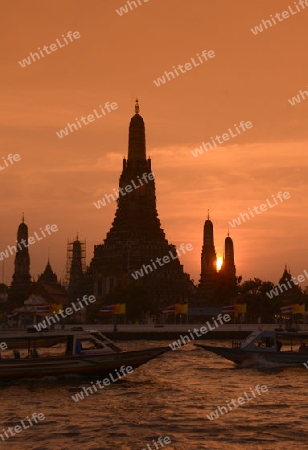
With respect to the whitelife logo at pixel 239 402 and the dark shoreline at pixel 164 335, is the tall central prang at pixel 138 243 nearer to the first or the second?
the dark shoreline at pixel 164 335

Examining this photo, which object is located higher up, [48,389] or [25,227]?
[25,227]

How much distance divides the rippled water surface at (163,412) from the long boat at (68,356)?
84cm

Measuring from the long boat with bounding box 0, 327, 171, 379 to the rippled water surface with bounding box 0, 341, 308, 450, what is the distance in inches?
33.2

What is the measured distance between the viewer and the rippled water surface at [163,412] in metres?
27.6

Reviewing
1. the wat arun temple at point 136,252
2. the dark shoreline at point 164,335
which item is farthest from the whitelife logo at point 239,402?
the wat arun temple at point 136,252

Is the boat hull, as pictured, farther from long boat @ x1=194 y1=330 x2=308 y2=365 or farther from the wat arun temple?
the wat arun temple

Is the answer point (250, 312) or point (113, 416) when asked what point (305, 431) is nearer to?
point (113, 416)

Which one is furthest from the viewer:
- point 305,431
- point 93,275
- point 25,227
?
point 25,227

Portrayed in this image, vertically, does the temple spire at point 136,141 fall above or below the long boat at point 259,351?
above

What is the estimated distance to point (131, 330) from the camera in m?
98.7

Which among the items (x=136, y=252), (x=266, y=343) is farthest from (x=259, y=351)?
(x=136, y=252)

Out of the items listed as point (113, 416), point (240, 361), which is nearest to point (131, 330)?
point (240, 361)

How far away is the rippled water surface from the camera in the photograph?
27.6 meters

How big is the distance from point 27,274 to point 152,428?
15181cm
